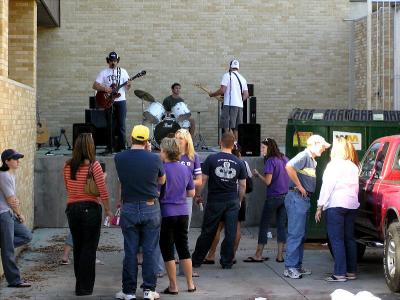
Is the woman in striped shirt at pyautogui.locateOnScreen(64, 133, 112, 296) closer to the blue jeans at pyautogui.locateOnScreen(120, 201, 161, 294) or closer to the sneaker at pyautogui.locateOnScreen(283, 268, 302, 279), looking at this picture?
the blue jeans at pyautogui.locateOnScreen(120, 201, 161, 294)

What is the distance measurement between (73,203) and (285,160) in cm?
381

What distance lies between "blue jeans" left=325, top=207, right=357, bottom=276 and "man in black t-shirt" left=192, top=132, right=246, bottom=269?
4.15ft

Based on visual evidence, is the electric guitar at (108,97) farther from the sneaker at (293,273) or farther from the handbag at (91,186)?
the handbag at (91,186)

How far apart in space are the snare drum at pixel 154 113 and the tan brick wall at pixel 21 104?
286 cm

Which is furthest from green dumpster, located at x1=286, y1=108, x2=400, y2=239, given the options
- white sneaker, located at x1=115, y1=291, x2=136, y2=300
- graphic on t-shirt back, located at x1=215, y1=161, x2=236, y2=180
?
white sneaker, located at x1=115, y1=291, x2=136, y2=300

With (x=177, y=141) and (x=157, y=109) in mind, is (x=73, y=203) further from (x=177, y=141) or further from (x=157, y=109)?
(x=157, y=109)

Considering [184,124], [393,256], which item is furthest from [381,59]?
[393,256]

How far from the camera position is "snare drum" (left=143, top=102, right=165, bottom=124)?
16.4 meters

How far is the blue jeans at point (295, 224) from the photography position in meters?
9.91

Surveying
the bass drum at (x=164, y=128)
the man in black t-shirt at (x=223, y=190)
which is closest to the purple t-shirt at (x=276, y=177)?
the man in black t-shirt at (x=223, y=190)

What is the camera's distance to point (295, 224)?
9.95 metres

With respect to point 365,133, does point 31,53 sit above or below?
above

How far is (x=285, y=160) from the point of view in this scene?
11.5m

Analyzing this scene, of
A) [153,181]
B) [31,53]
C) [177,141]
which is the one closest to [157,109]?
[31,53]
